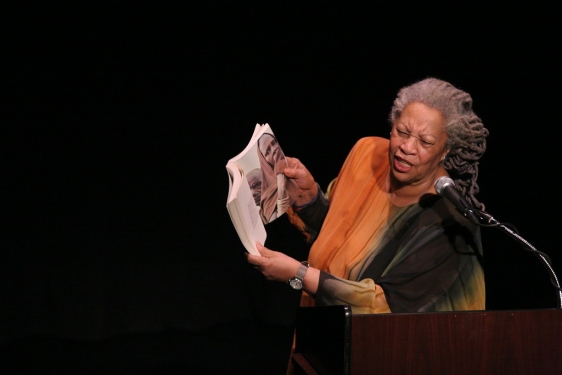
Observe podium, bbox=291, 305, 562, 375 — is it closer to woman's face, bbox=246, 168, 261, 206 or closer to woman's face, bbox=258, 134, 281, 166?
woman's face, bbox=246, 168, 261, 206

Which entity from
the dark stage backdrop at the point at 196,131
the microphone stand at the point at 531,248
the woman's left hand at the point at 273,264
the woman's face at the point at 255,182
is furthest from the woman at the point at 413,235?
the dark stage backdrop at the point at 196,131

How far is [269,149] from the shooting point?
1827 millimetres

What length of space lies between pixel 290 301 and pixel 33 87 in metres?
1.56

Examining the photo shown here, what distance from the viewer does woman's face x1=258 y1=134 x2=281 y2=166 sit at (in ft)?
5.84

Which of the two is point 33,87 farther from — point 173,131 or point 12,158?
point 173,131

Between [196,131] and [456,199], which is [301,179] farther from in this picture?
[196,131]

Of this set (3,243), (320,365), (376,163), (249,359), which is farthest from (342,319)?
(3,243)

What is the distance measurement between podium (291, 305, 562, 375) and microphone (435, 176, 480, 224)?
26cm

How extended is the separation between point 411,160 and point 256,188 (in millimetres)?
419

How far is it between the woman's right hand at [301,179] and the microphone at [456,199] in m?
0.57

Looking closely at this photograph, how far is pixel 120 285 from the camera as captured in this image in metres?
3.03

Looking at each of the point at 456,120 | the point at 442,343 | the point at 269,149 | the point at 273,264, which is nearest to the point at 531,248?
the point at 442,343

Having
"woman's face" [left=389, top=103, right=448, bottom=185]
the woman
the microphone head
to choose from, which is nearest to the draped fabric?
the woman

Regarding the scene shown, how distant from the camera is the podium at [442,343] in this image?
4.00ft
